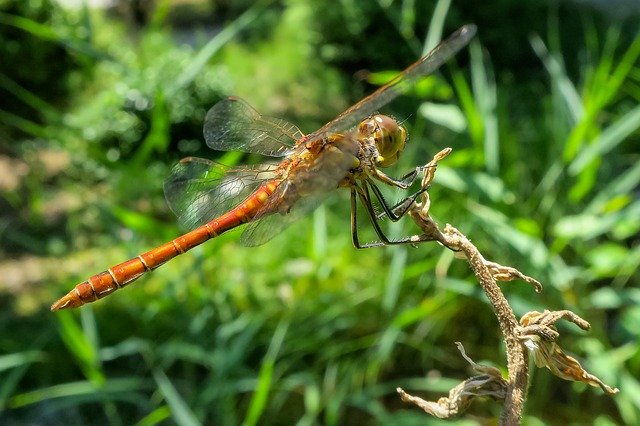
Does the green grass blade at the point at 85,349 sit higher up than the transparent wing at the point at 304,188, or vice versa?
the transparent wing at the point at 304,188

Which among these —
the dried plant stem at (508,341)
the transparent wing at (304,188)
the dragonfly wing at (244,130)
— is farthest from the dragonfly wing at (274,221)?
the dried plant stem at (508,341)

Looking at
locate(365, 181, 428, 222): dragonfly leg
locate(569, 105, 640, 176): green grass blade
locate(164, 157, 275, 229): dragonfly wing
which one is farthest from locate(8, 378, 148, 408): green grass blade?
locate(365, 181, 428, 222): dragonfly leg

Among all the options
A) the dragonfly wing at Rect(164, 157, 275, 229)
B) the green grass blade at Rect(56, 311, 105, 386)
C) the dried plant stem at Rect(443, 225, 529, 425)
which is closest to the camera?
the dried plant stem at Rect(443, 225, 529, 425)

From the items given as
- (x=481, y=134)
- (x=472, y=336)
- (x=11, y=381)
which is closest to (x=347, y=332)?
(x=472, y=336)

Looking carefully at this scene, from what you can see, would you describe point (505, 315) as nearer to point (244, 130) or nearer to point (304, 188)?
point (304, 188)

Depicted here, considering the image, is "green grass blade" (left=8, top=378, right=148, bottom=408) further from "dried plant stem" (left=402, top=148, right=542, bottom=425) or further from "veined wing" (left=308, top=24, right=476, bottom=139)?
"dried plant stem" (left=402, top=148, right=542, bottom=425)

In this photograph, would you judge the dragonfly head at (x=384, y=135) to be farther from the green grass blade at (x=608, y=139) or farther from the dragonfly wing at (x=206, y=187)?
the green grass blade at (x=608, y=139)

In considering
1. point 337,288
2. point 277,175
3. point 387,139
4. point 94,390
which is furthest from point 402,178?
point 337,288
